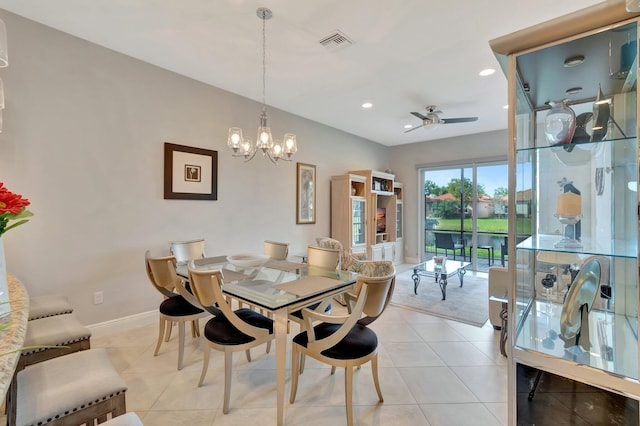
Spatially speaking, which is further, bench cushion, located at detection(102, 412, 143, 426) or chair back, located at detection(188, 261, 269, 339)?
chair back, located at detection(188, 261, 269, 339)

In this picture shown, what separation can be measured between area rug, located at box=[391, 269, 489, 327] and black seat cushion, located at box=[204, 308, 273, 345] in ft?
8.02

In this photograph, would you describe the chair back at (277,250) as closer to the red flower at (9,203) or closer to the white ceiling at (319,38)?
the white ceiling at (319,38)

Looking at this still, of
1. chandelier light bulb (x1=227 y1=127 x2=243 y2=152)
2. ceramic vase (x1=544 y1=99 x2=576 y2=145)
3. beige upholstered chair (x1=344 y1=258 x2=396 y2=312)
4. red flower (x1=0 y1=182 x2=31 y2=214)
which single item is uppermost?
chandelier light bulb (x1=227 y1=127 x2=243 y2=152)

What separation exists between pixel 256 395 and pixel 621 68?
2670mm

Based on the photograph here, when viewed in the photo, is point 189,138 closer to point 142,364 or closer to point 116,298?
point 116,298

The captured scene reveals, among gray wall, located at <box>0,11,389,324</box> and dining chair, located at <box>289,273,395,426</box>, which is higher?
gray wall, located at <box>0,11,389,324</box>

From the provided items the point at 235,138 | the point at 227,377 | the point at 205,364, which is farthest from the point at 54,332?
the point at 235,138

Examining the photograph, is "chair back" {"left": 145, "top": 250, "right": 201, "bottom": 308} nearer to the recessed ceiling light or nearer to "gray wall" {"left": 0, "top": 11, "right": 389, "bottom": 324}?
"gray wall" {"left": 0, "top": 11, "right": 389, "bottom": 324}

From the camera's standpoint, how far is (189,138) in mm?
3391

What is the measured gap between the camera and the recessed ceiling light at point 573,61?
111cm

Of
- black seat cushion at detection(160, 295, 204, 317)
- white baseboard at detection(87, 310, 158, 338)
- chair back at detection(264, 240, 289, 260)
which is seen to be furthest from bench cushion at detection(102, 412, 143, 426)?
white baseboard at detection(87, 310, 158, 338)

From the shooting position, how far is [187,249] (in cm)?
315

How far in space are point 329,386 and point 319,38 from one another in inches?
117

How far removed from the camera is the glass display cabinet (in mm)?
1020
